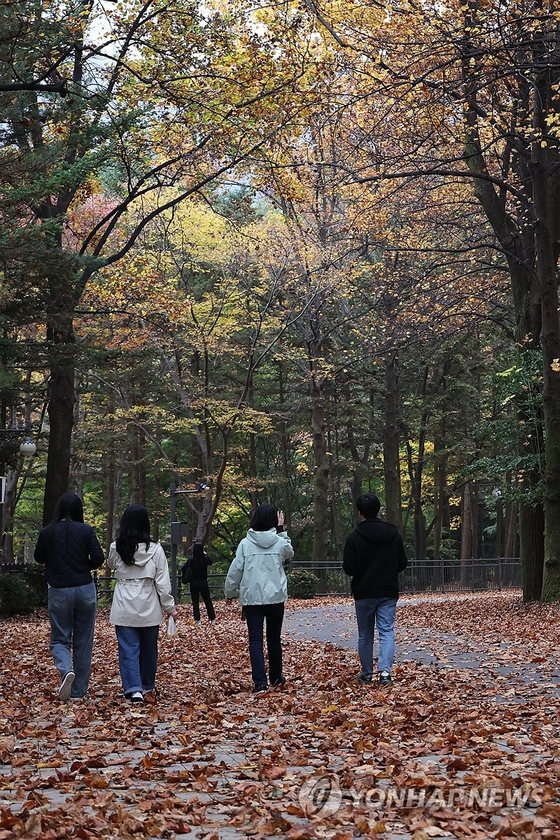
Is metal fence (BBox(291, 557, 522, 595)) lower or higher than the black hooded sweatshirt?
lower

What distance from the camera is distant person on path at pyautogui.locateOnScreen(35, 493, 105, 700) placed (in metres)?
9.45

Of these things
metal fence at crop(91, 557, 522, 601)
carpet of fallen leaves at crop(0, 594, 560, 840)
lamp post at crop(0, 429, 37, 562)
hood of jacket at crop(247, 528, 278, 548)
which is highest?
lamp post at crop(0, 429, 37, 562)

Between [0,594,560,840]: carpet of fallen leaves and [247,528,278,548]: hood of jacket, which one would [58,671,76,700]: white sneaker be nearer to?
[0,594,560,840]: carpet of fallen leaves

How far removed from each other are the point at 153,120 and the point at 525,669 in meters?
13.7

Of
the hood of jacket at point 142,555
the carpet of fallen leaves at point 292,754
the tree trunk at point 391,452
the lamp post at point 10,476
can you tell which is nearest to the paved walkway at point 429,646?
the carpet of fallen leaves at point 292,754

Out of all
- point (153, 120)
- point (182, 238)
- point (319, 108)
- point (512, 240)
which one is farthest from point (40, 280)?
point (182, 238)

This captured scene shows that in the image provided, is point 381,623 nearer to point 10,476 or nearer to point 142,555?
point 142,555

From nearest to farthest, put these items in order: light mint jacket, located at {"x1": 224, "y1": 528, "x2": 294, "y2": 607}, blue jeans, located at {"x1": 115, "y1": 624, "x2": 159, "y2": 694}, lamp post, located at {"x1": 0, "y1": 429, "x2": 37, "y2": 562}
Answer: blue jeans, located at {"x1": 115, "y1": 624, "x2": 159, "y2": 694} < light mint jacket, located at {"x1": 224, "y1": 528, "x2": 294, "y2": 607} < lamp post, located at {"x1": 0, "y1": 429, "x2": 37, "y2": 562}

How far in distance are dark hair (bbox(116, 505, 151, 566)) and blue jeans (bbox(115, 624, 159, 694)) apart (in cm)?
64

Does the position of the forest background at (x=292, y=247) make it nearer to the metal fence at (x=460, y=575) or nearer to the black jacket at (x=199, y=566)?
the metal fence at (x=460, y=575)

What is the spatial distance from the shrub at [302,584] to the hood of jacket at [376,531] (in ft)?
79.7

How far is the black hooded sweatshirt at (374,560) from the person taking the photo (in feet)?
32.7

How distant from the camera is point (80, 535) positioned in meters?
9.52

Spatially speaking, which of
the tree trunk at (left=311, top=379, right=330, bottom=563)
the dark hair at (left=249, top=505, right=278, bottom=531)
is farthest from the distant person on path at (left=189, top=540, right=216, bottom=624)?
the tree trunk at (left=311, top=379, right=330, bottom=563)
